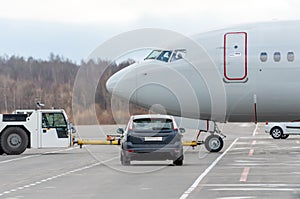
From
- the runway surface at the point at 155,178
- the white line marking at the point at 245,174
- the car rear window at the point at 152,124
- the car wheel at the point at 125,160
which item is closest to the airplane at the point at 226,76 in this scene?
the runway surface at the point at 155,178

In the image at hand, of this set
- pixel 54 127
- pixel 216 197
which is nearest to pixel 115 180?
pixel 216 197

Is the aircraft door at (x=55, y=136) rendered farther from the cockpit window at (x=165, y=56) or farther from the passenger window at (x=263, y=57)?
the passenger window at (x=263, y=57)

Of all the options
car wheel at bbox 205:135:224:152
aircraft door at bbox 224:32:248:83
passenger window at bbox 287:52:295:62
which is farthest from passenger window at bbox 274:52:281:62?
car wheel at bbox 205:135:224:152

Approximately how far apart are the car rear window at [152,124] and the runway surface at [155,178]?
105cm

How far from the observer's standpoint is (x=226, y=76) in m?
24.4

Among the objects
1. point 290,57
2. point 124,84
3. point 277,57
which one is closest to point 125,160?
point 124,84

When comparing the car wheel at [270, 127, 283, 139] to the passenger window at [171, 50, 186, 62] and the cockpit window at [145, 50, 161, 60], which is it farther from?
the passenger window at [171, 50, 186, 62]

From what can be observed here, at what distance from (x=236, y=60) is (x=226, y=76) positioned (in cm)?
62

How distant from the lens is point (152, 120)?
20469mm

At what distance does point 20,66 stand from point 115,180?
97.3 meters

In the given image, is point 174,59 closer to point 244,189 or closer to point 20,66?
point 244,189

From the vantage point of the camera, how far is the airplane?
24.2 metres

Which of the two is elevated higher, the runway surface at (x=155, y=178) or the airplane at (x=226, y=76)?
the airplane at (x=226, y=76)

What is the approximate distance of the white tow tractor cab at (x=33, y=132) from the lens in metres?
27.0
